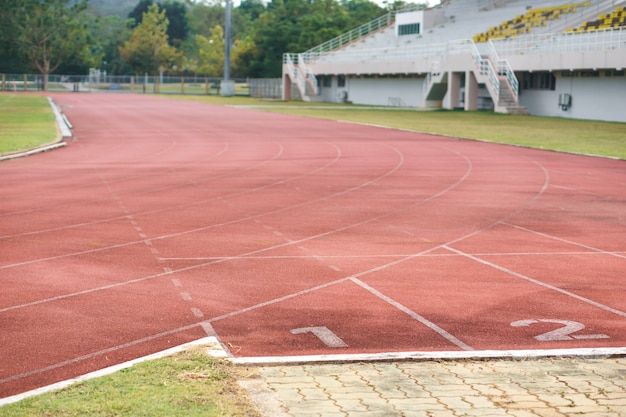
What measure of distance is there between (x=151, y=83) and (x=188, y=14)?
73.1 metres

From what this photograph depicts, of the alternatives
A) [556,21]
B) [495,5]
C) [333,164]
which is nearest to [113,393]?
[333,164]

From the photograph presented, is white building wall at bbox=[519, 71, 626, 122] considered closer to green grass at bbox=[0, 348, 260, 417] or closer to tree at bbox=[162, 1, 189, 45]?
green grass at bbox=[0, 348, 260, 417]

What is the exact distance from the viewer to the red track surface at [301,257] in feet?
26.0

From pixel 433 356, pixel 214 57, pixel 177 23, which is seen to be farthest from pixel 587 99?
pixel 177 23

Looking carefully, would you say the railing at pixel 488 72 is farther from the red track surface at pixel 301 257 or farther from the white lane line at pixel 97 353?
the white lane line at pixel 97 353

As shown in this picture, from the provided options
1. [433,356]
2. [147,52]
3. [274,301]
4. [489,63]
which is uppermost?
[147,52]

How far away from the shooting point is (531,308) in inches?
356

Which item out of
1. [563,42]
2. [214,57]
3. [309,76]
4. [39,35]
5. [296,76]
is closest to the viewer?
Result: [563,42]

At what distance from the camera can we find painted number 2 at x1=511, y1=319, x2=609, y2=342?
7953 millimetres

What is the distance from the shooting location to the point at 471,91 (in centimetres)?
5672

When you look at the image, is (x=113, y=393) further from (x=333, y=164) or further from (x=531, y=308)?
(x=333, y=164)

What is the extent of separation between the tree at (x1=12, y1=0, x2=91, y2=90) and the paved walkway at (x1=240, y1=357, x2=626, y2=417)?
104 m

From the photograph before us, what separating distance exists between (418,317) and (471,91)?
4953 cm

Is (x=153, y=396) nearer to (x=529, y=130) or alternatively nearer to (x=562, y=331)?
(x=562, y=331)
